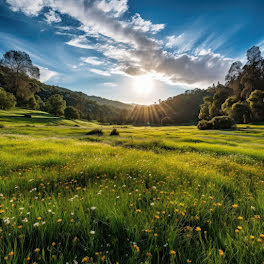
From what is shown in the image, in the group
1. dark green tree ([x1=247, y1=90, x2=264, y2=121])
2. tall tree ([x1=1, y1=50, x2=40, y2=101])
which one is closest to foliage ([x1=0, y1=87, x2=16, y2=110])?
tall tree ([x1=1, y1=50, x2=40, y2=101])

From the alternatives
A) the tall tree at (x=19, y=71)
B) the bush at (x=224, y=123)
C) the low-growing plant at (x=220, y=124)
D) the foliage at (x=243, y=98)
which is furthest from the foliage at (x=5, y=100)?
the foliage at (x=243, y=98)

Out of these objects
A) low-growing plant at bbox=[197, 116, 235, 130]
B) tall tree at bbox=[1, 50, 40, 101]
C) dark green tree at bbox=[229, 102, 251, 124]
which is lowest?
low-growing plant at bbox=[197, 116, 235, 130]

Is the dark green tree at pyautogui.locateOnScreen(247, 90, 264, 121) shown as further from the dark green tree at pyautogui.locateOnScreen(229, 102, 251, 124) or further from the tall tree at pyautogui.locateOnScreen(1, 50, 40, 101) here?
the tall tree at pyautogui.locateOnScreen(1, 50, 40, 101)

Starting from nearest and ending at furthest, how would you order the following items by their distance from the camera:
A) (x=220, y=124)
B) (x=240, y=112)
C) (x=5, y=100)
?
(x=220, y=124), (x=5, y=100), (x=240, y=112)

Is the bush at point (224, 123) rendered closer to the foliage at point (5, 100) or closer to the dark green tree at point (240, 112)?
the dark green tree at point (240, 112)

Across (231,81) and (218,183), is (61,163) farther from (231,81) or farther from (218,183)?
(231,81)

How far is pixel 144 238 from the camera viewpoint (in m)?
2.20

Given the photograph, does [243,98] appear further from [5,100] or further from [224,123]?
[5,100]

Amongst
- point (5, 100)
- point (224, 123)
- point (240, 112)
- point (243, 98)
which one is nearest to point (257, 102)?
point (240, 112)

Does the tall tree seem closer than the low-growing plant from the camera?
No

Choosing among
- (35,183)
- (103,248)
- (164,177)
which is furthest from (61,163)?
(103,248)

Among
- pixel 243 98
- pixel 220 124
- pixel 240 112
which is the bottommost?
pixel 220 124

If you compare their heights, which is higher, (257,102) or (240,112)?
(257,102)

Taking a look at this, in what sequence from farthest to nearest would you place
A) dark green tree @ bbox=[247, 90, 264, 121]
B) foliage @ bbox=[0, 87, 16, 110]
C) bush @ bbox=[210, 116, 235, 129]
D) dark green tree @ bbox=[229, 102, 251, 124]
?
1. dark green tree @ bbox=[229, 102, 251, 124]
2. foliage @ bbox=[0, 87, 16, 110]
3. dark green tree @ bbox=[247, 90, 264, 121]
4. bush @ bbox=[210, 116, 235, 129]
